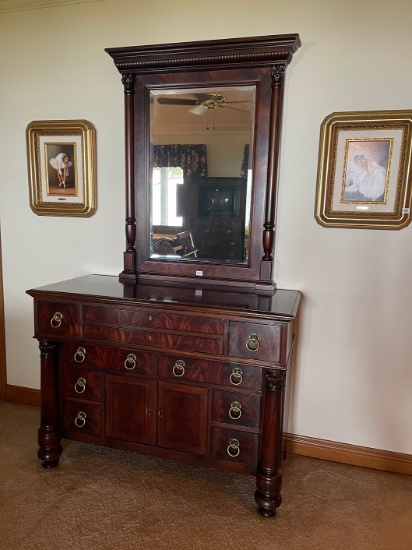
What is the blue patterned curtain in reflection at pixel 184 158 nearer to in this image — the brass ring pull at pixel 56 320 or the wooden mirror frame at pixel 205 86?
the wooden mirror frame at pixel 205 86

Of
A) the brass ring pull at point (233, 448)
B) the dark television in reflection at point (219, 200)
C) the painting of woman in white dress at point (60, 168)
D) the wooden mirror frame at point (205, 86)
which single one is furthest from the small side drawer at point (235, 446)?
the painting of woman in white dress at point (60, 168)

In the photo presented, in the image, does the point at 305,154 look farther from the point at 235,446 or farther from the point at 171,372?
the point at 235,446

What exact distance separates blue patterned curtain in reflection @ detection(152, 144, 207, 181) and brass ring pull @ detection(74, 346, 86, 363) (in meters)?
1.08

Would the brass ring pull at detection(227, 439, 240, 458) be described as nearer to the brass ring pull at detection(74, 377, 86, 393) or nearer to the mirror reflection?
the brass ring pull at detection(74, 377, 86, 393)

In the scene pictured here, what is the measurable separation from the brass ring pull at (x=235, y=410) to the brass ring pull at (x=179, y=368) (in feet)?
0.91

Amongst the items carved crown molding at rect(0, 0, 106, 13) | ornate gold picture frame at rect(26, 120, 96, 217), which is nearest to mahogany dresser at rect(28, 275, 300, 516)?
ornate gold picture frame at rect(26, 120, 96, 217)

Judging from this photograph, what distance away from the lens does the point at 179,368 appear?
6.01ft

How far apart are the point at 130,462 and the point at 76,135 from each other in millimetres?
1946

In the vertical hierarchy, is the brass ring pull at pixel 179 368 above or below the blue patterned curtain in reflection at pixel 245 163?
below

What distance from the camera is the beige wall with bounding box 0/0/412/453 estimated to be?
6.34 ft

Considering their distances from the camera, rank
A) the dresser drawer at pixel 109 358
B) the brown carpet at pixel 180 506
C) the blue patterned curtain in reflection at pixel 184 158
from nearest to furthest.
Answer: the brown carpet at pixel 180 506 → the dresser drawer at pixel 109 358 → the blue patterned curtain in reflection at pixel 184 158

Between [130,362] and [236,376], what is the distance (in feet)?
1.74

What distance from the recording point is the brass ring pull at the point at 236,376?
5.79 feet

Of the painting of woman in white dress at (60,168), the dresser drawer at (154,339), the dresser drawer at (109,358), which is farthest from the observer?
the painting of woman in white dress at (60,168)
